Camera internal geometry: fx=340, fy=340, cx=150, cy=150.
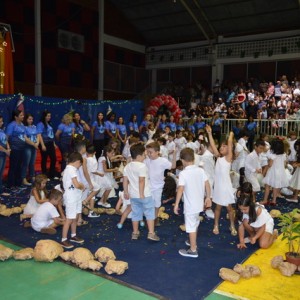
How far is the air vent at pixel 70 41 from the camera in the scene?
54.0 feet

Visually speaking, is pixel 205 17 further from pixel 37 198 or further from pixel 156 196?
pixel 37 198

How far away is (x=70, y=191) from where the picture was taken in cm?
435

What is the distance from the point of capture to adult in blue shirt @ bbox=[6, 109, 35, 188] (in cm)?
707

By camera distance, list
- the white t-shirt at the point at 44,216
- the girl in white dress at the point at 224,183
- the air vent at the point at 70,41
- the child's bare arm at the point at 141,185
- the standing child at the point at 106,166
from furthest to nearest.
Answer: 1. the air vent at the point at 70,41
2. the standing child at the point at 106,166
3. the girl in white dress at the point at 224,183
4. the white t-shirt at the point at 44,216
5. the child's bare arm at the point at 141,185

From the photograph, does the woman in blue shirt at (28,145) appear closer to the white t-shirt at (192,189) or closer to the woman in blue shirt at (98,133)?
the woman in blue shirt at (98,133)

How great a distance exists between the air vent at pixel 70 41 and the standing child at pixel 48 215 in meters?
13.3

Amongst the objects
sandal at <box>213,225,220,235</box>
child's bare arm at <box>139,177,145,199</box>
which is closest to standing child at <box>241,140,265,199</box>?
sandal at <box>213,225,220,235</box>

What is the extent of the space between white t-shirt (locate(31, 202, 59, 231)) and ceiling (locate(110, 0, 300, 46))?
13136mm

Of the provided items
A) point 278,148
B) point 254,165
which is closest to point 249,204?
point 254,165

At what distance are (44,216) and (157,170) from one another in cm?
173

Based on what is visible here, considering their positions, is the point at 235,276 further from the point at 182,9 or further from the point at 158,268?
the point at 182,9

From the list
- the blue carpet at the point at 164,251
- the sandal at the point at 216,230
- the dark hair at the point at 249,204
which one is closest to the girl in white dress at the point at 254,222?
the dark hair at the point at 249,204

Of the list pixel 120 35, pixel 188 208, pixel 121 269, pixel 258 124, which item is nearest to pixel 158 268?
pixel 121 269

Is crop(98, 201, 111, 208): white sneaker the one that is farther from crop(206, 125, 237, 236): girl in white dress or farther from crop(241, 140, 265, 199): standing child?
crop(241, 140, 265, 199): standing child
